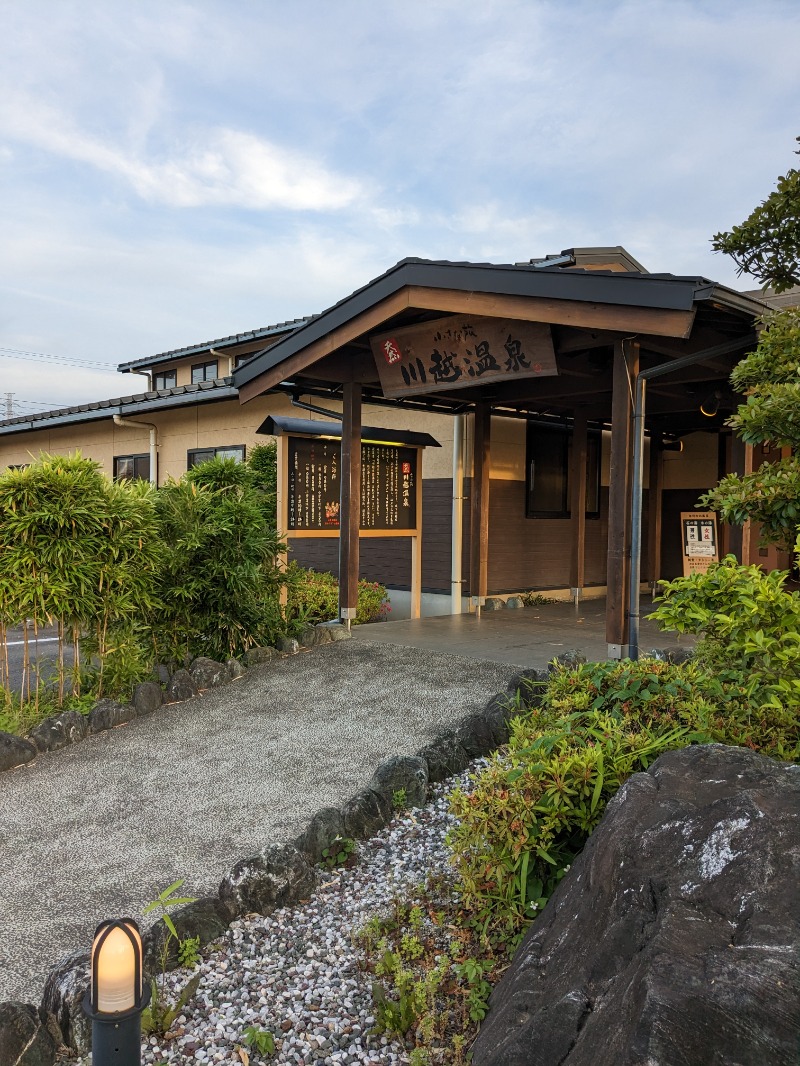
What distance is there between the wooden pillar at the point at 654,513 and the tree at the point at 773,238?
9.66 metres

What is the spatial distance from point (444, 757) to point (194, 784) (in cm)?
153

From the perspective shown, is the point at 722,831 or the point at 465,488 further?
the point at 465,488

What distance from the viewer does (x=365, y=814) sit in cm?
384

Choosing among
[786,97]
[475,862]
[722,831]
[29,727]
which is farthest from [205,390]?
[722,831]

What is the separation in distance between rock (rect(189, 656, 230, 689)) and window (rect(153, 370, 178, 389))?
1268 centimetres

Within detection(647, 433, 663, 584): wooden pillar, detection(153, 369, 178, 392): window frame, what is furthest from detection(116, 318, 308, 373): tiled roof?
detection(647, 433, 663, 584): wooden pillar

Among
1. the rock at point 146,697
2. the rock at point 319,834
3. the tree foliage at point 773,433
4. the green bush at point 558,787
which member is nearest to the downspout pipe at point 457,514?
the rock at point 146,697

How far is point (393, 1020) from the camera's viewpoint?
2.41 meters

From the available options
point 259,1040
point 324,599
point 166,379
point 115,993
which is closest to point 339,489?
point 324,599

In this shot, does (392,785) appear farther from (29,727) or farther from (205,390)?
(205,390)

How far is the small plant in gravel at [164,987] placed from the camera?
251cm

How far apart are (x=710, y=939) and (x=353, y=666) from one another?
5.28 m

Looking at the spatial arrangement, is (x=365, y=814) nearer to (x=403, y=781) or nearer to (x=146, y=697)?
(x=403, y=781)

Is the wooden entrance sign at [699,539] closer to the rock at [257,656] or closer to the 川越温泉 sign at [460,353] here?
the 川越温泉 sign at [460,353]
